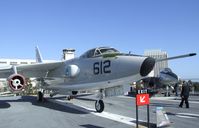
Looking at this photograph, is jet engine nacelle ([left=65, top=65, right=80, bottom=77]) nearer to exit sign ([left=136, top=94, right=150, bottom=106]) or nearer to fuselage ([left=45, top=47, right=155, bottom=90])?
fuselage ([left=45, top=47, right=155, bottom=90])

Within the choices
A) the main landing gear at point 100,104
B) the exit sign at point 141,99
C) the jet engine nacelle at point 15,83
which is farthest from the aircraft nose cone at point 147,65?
the jet engine nacelle at point 15,83

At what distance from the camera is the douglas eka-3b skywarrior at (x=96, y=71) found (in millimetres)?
12695

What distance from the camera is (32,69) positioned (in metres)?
20.6

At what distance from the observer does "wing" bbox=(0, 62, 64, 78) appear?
754 inches

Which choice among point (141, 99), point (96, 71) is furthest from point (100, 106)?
point (141, 99)

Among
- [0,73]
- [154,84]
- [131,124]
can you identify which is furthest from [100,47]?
[154,84]

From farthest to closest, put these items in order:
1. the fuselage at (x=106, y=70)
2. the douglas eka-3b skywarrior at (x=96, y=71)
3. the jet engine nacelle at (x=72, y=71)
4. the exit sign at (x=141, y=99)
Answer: the jet engine nacelle at (x=72, y=71), the douglas eka-3b skywarrior at (x=96, y=71), the fuselage at (x=106, y=70), the exit sign at (x=141, y=99)

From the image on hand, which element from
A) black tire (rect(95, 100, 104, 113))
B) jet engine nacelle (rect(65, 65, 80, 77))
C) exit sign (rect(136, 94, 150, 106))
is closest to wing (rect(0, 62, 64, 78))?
jet engine nacelle (rect(65, 65, 80, 77))

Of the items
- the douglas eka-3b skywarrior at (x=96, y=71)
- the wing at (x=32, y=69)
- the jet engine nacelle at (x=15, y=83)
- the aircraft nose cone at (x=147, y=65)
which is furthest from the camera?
the wing at (x=32, y=69)

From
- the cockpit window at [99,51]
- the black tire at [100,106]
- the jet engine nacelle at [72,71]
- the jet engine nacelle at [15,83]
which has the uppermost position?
the cockpit window at [99,51]

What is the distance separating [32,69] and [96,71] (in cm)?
736

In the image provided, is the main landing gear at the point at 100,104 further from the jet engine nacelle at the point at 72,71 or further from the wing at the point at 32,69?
the wing at the point at 32,69

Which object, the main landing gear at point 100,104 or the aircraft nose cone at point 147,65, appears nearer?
the aircraft nose cone at point 147,65

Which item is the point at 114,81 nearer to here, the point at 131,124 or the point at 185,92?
the point at 131,124
